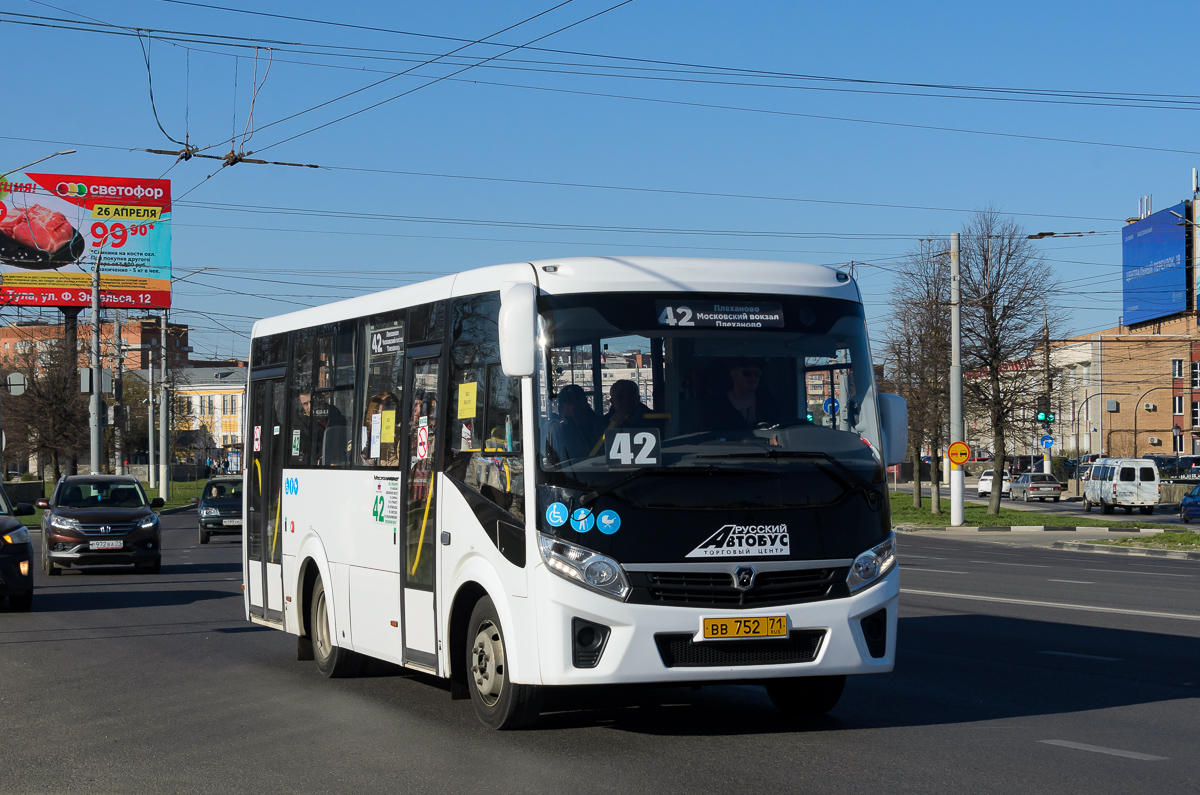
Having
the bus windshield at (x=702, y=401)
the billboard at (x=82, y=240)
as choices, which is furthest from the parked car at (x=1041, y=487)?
the bus windshield at (x=702, y=401)

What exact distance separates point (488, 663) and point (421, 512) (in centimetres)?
134

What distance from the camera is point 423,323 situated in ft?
32.2

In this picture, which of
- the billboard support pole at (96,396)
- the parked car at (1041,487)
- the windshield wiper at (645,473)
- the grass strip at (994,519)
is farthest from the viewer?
the parked car at (1041,487)

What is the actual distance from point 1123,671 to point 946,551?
21.8m

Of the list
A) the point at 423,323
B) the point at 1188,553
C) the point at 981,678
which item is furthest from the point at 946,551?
the point at 423,323

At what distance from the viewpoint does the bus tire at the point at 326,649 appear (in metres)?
11.1

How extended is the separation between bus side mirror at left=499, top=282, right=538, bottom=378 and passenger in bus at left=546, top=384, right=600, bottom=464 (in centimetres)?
30

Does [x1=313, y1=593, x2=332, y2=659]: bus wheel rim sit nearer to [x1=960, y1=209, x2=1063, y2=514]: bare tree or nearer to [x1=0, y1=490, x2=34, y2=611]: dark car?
[x1=0, y1=490, x2=34, y2=611]: dark car

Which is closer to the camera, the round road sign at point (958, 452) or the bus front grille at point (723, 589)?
the bus front grille at point (723, 589)

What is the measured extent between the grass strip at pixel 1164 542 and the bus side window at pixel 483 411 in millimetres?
25705

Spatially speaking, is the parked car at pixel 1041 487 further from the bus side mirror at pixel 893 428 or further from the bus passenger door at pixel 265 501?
the bus side mirror at pixel 893 428

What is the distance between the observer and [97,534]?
2309 cm

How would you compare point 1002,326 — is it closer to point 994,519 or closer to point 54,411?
point 994,519

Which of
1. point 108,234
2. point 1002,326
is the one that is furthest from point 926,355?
point 108,234
